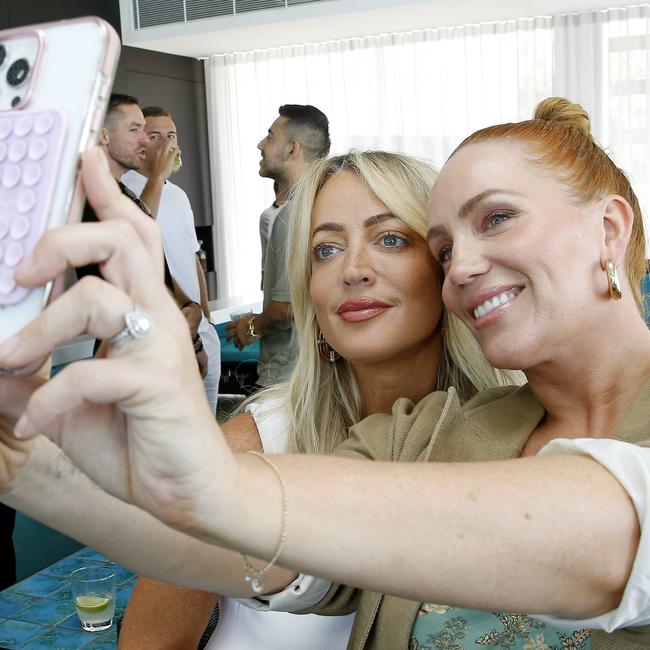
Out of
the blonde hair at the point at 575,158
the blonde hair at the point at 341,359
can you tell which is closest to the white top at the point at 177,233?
the blonde hair at the point at 341,359

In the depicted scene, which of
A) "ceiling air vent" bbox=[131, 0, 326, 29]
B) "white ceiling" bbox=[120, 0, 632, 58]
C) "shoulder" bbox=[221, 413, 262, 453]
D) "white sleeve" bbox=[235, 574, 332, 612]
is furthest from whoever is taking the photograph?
"ceiling air vent" bbox=[131, 0, 326, 29]

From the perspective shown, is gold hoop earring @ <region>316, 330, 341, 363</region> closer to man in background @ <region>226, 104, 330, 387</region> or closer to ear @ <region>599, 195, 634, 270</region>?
ear @ <region>599, 195, 634, 270</region>

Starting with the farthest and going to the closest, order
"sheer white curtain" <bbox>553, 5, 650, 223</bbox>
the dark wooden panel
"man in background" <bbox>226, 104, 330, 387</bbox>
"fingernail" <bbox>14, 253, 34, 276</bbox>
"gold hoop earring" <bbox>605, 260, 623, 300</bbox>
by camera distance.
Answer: "sheer white curtain" <bbox>553, 5, 650, 223</bbox>, the dark wooden panel, "man in background" <bbox>226, 104, 330, 387</bbox>, "gold hoop earring" <bbox>605, 260, 623, 300</bbox>, "fingernail" <bbox>14, 253, 34, 276</bbox>

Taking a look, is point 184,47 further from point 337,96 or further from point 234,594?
point 234,594

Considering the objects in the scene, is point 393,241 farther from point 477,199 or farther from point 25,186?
point 25,186

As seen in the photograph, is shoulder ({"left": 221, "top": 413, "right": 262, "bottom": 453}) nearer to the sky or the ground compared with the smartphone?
nearer to the ground

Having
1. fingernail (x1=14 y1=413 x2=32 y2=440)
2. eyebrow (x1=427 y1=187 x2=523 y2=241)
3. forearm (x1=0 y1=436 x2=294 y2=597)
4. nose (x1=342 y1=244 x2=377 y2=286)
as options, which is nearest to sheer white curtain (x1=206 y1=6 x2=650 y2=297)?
nose (x1=342 y1=244 x2=377 y2=286)

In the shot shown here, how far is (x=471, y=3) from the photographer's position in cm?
593

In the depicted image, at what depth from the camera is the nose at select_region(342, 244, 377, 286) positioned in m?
1.45

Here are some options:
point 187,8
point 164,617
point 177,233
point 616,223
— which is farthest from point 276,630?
point 187,8

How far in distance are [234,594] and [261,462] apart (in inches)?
12.3

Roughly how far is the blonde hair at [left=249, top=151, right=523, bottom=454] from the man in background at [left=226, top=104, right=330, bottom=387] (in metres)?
0.92

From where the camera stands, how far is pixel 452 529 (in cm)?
68

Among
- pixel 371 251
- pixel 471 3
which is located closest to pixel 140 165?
pixel 371 251
